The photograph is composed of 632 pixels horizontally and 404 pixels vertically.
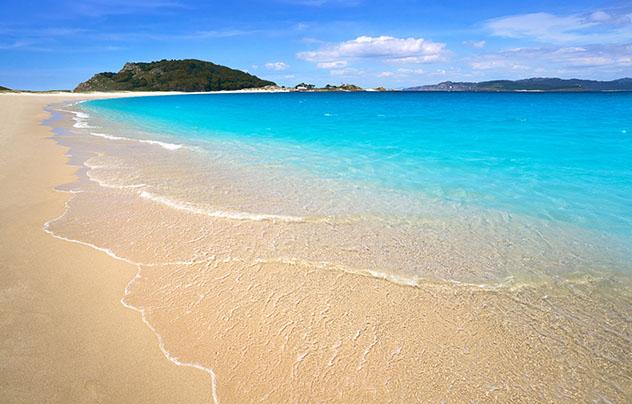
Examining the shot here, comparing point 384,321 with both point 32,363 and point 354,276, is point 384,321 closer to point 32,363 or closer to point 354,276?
point 354,276

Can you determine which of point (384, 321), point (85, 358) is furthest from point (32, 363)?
point (384, 321)

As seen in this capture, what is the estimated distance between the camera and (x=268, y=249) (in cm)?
585

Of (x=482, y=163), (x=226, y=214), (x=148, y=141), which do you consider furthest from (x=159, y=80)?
(x=226, y=214)

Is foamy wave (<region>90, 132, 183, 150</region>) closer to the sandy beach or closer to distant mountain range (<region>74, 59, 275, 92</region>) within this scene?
the sandy beach

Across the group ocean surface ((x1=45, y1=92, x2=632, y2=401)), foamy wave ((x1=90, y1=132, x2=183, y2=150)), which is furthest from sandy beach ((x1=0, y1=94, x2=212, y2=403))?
foamy wave ((x1=90, y1=132, x2=183, y2=150))

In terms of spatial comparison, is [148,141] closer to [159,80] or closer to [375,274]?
[375,274]

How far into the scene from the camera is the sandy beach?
3.18 metres

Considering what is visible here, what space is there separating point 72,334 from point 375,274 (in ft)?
12.5

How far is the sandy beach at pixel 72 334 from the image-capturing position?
10.4 feet

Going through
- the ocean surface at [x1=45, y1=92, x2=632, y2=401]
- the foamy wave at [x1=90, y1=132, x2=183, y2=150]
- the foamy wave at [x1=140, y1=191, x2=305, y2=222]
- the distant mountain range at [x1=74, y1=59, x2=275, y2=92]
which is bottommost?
the ocean surface at [x1=45, y1=92, x2=632, y2=401]

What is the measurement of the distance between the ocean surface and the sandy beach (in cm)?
23

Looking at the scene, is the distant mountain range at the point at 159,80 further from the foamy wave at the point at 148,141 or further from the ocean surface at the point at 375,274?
the ocean surface at the point at 375,274

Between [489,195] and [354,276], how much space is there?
5.99m

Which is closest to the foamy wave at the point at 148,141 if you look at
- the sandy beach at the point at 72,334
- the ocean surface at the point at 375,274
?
the ocean surface at the point at 375,274
